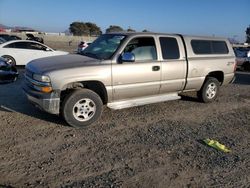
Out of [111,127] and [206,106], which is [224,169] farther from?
[206,106]

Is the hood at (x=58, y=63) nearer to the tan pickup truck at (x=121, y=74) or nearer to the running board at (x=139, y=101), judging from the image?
the tan pickup truck at (x=121, y=74)

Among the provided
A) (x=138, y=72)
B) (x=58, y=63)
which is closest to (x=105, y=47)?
(x=138, y=72)

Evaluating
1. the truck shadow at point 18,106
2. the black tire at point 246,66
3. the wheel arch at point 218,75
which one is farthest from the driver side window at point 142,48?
the black tire at point 246,66

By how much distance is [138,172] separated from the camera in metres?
4.59

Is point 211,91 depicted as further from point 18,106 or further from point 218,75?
point 18,106

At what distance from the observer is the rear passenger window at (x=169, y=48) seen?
7580 mm

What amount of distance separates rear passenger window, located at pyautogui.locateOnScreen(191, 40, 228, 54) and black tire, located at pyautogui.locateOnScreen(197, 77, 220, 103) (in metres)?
0.76

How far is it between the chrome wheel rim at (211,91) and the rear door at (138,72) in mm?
2046

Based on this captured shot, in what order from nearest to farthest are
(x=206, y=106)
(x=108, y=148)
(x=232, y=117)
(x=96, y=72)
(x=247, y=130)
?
(x=108, y=148) < (x=96, y=72) < (x=247, y=130) < (x=232, y=117) < (x=206, y=106)

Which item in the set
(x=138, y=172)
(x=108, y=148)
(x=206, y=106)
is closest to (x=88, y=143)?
(x=108, y=148)

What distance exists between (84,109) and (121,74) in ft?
3.44

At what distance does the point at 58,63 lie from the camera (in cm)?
643

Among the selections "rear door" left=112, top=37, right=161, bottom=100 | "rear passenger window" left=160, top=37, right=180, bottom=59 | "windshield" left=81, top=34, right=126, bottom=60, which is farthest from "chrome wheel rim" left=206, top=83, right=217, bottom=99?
"windshield" left=81, top=34, right=126, bottom=60

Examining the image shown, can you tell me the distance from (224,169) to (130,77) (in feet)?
9.47
